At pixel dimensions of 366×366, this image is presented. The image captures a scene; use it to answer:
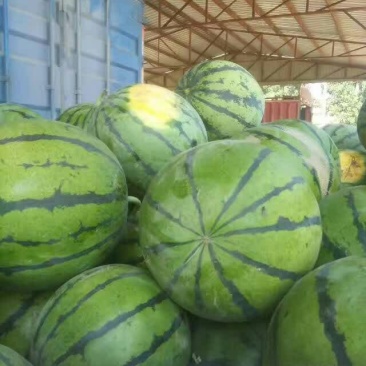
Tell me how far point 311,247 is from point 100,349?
503 millimetres

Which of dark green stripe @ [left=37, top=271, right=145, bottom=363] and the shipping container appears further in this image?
the shipping container

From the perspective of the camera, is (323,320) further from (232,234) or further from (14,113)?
Result: (14,113)

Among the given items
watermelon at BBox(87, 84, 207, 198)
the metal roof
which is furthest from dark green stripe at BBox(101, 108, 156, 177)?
the metal roof

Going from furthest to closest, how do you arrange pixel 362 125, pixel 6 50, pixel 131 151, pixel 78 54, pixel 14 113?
pixel 78 54, pixel 6 50, pixel 362 125, pixel 14 113, pixel 131 151

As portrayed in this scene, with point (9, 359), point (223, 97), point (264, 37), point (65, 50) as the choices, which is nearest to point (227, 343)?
point (9, 359)

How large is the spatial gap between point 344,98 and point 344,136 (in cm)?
2617

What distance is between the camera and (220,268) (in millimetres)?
1156

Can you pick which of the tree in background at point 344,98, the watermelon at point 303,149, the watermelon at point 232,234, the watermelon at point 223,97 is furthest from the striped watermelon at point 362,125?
the tree in background at point 344,98

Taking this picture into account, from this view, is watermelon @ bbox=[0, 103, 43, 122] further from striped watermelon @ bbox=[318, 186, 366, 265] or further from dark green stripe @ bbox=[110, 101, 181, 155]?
striped watermelon @ bbox=[318, 186, 366, 265]

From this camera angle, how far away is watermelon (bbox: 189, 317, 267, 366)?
1271 millimetres

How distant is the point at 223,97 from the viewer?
8.32ft

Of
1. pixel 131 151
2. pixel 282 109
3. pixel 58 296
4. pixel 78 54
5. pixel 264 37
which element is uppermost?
pixel 264 37

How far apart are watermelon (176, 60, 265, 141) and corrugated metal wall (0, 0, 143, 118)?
2.54m

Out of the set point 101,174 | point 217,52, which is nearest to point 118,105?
point 101,174
